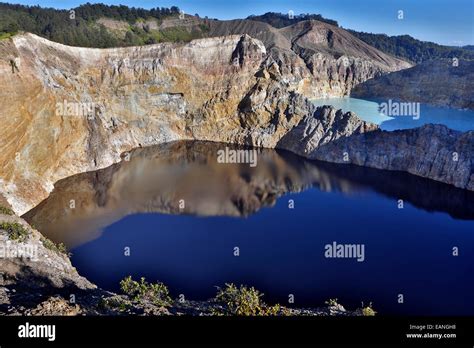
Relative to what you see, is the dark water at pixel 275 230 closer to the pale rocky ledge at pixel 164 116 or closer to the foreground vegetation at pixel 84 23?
the pale rocky ledge at pixel 164 116

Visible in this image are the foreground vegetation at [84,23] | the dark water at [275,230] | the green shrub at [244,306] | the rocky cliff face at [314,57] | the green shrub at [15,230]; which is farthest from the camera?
the rocky cliff face at [314,57]

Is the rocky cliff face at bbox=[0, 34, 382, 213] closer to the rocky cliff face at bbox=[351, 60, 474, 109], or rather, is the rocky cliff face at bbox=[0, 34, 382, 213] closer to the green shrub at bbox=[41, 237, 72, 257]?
the green shrub at bbox=[41, 237, 72, 257]

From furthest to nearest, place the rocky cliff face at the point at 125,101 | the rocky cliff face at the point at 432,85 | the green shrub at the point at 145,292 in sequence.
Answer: the rocky cliff face at the point at 432,85 < the rocky cliff face at the point at 125,101 < the green shrub at the point at 145,292

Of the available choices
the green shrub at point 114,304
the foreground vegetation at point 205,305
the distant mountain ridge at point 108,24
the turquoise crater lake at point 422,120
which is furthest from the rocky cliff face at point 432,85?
the green shrub at point 114,304

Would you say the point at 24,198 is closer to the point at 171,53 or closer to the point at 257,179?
the point at 257,179

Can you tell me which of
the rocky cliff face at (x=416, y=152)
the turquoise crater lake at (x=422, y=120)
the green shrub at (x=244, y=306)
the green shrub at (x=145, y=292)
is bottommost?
the green shrub at (x=145, y=292)

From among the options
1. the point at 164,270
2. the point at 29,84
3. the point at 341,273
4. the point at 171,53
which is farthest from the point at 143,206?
the point at 171,53

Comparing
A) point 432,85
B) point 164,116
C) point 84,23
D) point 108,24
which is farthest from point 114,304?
point 108,24
